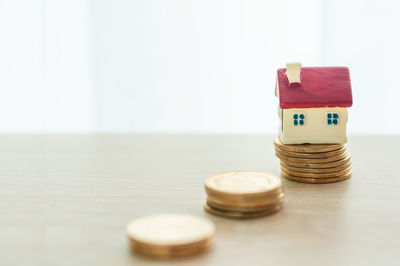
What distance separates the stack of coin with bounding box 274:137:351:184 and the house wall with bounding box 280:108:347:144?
2cm

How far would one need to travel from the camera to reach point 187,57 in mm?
2717

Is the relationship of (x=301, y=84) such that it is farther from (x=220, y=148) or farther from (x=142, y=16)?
(x=142, y=16)

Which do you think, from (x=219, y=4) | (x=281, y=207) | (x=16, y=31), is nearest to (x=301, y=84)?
(x=281, y=207)

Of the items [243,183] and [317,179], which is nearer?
[243,183]

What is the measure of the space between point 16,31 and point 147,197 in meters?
2.09

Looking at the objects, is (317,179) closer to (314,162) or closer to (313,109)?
(314,162)

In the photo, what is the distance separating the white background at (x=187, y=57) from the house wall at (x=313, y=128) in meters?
1.44

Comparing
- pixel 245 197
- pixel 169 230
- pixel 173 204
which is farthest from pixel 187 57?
pixel 169 230

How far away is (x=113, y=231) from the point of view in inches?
35.4

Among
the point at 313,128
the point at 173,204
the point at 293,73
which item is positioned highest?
the point at 293,73

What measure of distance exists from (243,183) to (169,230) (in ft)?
0.81

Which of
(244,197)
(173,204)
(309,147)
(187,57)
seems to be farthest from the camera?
(187,57)

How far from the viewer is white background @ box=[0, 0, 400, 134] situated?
262 cm

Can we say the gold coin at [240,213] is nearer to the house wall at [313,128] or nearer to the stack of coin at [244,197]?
the stack of coin at [244,197]
